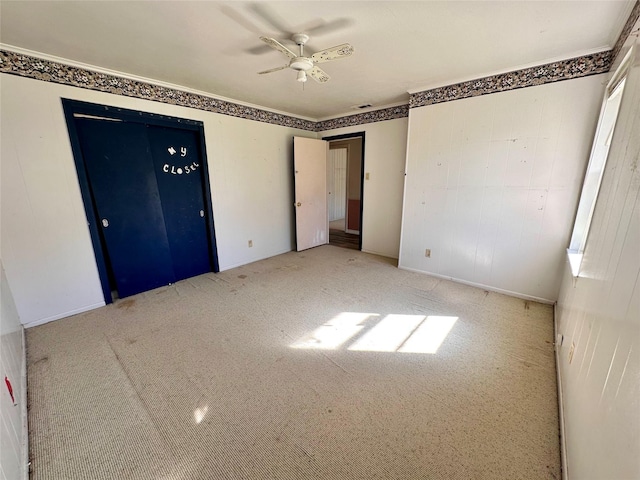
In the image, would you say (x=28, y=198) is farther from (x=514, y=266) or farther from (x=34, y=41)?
(x=514, y=266)

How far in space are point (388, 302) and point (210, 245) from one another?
2.60 metres

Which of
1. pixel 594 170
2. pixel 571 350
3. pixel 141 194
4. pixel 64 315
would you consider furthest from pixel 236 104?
pixel 571 350

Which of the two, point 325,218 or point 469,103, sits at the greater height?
point 469,103

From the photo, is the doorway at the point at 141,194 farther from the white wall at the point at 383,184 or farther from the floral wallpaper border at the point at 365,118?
the white wall at the point at 383,184

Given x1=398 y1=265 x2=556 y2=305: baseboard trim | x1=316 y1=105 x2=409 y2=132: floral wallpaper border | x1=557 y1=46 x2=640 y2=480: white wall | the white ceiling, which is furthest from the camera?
x1=316 y1=105 x2=409 y2=132: floral wallpaper border

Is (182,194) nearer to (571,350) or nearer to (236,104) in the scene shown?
(236,104)

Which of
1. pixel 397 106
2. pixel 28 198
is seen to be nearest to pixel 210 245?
pixel 28 198

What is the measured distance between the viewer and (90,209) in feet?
8.70

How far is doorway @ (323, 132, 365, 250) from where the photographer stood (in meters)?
5.30

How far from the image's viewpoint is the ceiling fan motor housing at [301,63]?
1949mm

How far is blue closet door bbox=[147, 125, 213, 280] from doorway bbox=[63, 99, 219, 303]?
0.01 meters

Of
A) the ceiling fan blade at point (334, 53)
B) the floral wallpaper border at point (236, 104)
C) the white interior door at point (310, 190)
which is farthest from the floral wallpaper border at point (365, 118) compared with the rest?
the ceiling fan blade at point (334, 53)

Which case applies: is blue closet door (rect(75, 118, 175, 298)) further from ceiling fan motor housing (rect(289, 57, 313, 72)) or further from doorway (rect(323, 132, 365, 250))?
doorway (rect(323, 132, 365, 250))

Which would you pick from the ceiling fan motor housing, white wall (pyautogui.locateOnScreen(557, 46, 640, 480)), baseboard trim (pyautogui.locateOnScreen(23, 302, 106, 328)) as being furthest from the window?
baseboard trim (pyautogui.locateOnScreen(23, 302, 106, 328))
